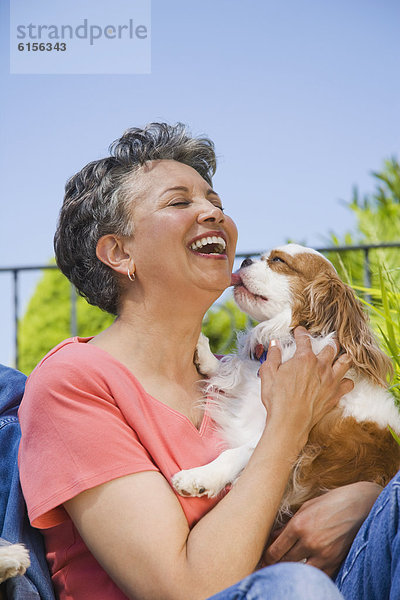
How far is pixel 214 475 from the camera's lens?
1624 mm

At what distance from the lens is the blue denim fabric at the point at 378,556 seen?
1264 millimetres

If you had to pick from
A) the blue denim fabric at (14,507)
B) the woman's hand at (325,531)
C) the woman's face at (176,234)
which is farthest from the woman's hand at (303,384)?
the blue denim fabric at (14,507)

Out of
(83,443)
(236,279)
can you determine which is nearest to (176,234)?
(236,279)

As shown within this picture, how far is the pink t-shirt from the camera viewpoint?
1440mm

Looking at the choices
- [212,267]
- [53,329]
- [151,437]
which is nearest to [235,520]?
[151,437]

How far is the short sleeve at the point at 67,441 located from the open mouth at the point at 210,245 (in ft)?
1.52

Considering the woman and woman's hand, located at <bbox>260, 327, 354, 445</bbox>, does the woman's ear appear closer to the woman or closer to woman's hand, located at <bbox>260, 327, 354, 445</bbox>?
the woman

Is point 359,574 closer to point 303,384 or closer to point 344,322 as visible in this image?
point 303,384

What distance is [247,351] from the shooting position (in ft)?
6.86

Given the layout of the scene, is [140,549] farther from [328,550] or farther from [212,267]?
[212,267]

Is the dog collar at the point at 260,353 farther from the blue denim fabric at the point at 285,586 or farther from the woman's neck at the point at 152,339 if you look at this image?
the blue denim fabric at the point at 285,586

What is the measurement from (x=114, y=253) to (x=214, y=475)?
67cm

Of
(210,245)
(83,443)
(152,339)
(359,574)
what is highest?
(210,245)

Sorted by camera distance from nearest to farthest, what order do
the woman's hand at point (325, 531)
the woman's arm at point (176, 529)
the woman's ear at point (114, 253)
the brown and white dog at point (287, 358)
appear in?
the woman's arm at point (176, 529) → the woman's hand at point (325, 531) → the brown and white dog at point (287, 358) → the woman's ear at point (114, 253)
